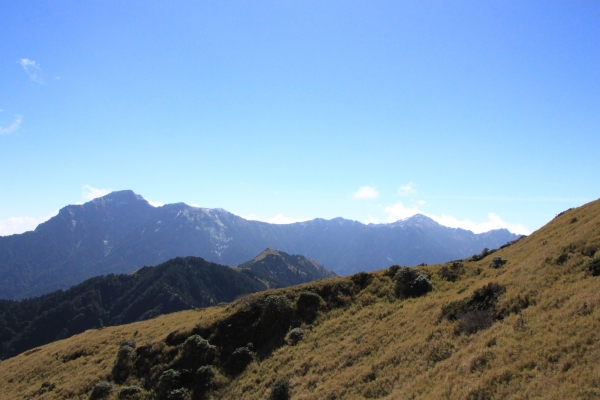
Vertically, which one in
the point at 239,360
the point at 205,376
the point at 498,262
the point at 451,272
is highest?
the point at 498,262

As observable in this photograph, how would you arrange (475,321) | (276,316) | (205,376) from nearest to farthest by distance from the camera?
1. (475,321)
2. (205,376)
3. (276,316)

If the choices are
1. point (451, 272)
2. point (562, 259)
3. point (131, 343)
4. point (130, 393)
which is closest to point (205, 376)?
point (130, 393)

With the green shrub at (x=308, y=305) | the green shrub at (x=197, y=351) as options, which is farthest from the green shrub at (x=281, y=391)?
the green shrub at (x=308, y=305)

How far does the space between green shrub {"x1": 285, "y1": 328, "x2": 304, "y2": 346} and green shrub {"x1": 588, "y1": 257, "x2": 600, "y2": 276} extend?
73.9 ft

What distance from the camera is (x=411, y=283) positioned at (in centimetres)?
3438

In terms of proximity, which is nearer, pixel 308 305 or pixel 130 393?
pixel 130 393

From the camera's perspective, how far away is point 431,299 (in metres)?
29.3

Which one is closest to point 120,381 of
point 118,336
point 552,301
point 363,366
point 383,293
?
point 118,336

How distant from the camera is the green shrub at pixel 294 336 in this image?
30.3 metres

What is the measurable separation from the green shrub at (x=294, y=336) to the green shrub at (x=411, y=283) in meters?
11.0

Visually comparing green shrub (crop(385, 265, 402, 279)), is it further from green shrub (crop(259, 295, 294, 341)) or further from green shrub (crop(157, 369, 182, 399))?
green shrub (crop(157, 369, 182, 399))

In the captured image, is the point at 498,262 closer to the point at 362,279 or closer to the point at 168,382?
the point at 362,279

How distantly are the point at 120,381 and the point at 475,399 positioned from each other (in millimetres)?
30623

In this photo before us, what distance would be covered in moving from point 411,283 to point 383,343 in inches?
468
